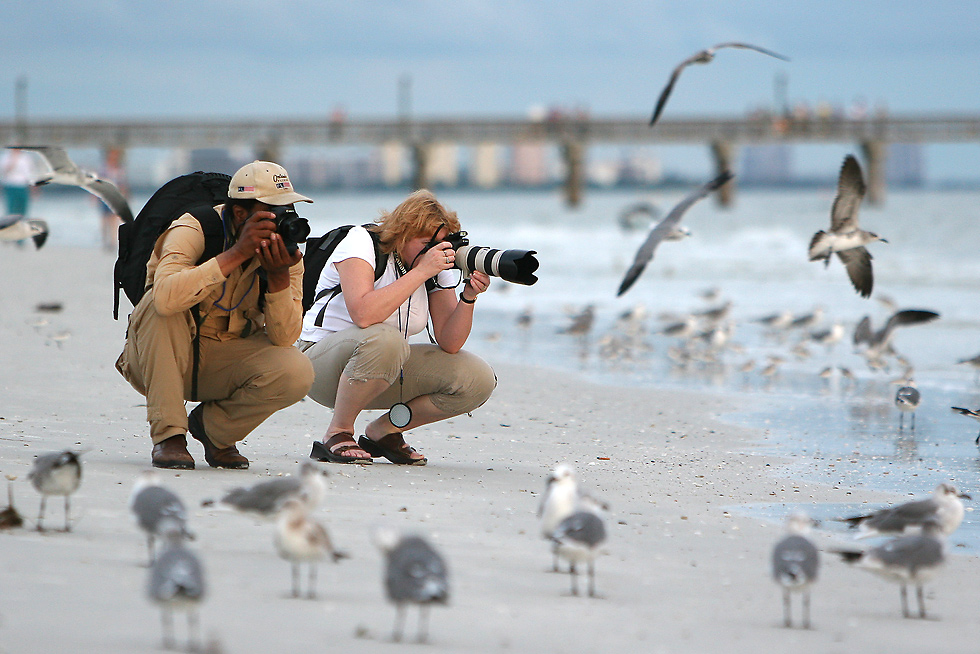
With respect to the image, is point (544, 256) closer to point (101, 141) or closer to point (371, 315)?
point (371, 315)

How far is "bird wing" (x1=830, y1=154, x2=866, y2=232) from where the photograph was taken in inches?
307

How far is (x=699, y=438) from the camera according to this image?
6223mm

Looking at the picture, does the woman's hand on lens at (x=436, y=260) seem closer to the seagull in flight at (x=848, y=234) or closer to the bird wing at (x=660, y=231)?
the bird wing at (x=660, y=231)

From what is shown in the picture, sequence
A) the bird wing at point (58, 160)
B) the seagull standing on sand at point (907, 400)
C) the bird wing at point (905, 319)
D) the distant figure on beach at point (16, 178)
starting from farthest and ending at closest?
the distant figure on beach at point (16, 178) < the bird wing at point (905, 319) < the bird wing at point (58, 160) < the seagull standing on sand at point (907, 400)

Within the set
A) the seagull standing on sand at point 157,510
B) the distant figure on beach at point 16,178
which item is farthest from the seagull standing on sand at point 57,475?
the distant figure on beach at point 16,178

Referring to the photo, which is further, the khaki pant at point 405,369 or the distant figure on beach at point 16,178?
the distant figure on beach at point 16,178

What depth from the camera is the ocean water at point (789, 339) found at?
19.4 ft

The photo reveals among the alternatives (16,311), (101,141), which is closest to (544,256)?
(16,311)

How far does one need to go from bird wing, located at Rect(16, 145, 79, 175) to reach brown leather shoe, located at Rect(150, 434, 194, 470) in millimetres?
3530

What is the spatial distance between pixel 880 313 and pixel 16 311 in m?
9.57

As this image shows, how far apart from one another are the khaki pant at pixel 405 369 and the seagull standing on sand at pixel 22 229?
337 cm

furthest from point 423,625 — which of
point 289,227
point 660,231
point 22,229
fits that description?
point 22,229

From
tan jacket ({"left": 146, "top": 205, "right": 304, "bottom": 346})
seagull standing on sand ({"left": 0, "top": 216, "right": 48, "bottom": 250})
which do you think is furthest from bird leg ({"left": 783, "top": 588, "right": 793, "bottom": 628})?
seagull standing on sand ({"left": 0, "top": 216, "right": 48, "bottom": 250})

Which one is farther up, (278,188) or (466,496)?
(278,188)
